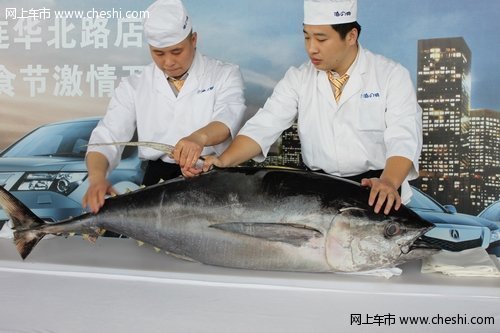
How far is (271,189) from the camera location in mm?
1863

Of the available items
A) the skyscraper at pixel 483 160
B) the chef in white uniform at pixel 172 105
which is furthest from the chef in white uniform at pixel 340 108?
the skyscraper at pixel 483 160

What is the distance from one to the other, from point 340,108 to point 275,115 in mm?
235

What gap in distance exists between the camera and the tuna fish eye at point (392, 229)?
1.74 meters

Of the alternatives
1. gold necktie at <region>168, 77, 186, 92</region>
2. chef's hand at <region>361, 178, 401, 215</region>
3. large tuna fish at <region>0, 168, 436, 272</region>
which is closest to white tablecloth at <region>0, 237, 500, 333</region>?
large tuna fish at <region>0, 168, 436, 272</region>

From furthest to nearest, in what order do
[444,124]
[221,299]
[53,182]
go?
[53,182], [444,124], [221,299]

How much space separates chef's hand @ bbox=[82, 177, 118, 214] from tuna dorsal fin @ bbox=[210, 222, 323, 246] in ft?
1.61

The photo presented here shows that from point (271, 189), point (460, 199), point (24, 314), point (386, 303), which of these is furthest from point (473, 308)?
point (460, 199)

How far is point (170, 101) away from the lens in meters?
2.82

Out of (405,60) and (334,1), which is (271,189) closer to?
(334,1)

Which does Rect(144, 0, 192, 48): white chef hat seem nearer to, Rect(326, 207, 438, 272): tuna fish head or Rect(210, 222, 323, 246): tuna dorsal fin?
Rect(210, 222, 323, 246): tuna dorsal fin

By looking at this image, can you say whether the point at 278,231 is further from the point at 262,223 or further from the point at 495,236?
the point at 495,236

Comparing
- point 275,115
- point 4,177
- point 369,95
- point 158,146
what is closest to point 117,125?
point 275,115

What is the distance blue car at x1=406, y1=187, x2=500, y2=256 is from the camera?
11.5ft

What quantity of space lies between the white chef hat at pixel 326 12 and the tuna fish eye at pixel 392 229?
791mm
